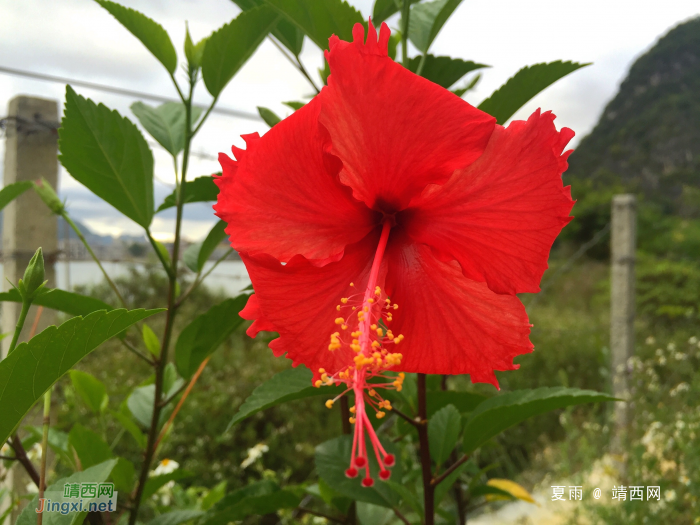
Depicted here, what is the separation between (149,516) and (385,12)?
1.95m

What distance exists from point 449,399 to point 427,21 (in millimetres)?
443

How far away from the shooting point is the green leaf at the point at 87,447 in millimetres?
526

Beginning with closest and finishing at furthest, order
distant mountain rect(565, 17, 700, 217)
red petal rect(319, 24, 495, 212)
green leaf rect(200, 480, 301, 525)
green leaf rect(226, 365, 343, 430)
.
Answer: red petal rect(319, 24, 495, 212)
green leaf rect(226, 365, 343, 430)
green leaf rect(200, 480, 301, 525)
distant mountain rect(565, 17, 700, 217)

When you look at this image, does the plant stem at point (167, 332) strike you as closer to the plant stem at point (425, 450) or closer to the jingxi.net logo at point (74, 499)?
the jingxi.net logo at point (74, 499)

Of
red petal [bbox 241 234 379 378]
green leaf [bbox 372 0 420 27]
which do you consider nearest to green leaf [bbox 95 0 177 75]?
green leaf [bbox 372 0 420 27]

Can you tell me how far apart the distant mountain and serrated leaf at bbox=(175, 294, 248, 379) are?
43.6 ft

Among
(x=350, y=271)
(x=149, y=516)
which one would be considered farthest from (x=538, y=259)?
(x=149, y=516)

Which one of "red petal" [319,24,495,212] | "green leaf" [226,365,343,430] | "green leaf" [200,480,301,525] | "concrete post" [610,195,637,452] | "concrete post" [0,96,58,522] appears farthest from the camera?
"concrete post" [610,195,637,452]

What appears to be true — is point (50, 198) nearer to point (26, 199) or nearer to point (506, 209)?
point (506, 209)

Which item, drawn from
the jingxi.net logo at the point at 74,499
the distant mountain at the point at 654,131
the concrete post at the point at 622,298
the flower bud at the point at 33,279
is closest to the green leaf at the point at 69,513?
the jingxi.net logo at the point at 74,499

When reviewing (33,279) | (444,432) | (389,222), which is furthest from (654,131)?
(33,279)

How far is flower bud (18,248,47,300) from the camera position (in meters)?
0.34

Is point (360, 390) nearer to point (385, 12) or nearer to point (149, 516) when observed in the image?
point (385, 12)

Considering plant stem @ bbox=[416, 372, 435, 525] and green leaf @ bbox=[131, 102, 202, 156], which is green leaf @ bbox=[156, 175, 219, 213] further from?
plant stem @ bbox=[416, 372, 435, 525]
